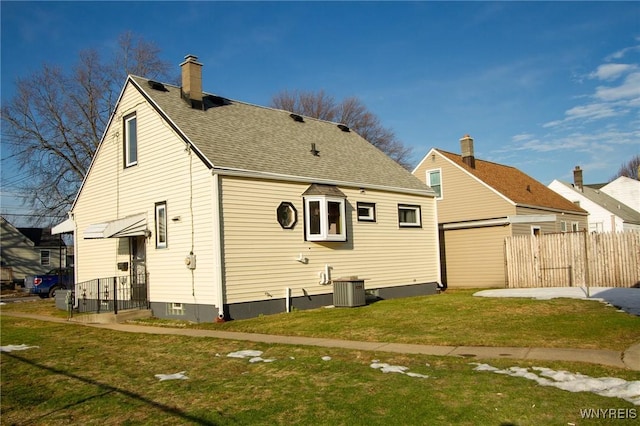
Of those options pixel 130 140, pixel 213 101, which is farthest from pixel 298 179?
pixel 130 140

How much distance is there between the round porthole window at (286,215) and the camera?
15950mm

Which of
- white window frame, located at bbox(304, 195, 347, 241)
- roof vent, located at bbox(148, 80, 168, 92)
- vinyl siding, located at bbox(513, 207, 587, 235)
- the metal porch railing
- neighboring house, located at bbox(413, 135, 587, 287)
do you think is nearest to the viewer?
white window frame, located at bbox(304, 195, 347, 241)

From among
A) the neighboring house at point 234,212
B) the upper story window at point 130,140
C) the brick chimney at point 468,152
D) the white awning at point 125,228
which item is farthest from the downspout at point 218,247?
the brick chimney at point 468,152

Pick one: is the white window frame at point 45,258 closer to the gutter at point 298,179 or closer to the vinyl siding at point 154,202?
the vinyl siding at point 154,202

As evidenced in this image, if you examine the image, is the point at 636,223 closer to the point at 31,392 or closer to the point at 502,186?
the point at 502,186

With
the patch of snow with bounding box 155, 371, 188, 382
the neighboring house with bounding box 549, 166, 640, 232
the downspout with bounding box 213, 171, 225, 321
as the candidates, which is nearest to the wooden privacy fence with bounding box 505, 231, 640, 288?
the downspout with bounding box 213, 171, 225, 321

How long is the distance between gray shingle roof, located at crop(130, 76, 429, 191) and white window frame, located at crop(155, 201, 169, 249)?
2.61 metres

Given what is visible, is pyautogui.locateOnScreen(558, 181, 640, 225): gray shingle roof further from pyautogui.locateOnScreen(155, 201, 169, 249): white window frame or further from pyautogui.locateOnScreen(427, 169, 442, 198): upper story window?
pyautogui.locateOnScreen(155, 201, 169, 249): white window frame

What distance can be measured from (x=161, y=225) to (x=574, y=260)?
49.6 feet

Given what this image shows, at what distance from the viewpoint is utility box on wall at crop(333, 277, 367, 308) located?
1614 centimetres

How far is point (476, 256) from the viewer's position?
2355 cm

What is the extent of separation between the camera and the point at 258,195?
15.4 meters

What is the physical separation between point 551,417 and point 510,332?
206 inches

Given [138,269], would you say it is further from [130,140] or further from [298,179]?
[298,179]
